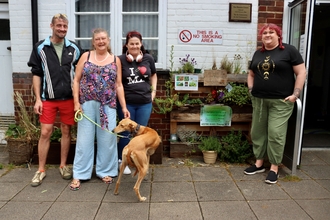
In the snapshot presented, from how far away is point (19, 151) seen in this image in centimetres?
446

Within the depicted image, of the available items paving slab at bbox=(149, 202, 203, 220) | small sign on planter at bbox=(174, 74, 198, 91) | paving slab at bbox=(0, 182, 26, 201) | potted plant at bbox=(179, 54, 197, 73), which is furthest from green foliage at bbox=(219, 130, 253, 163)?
paving slab at bbox=(0, 182, 26, 201)

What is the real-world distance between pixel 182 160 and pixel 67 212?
6.76ft

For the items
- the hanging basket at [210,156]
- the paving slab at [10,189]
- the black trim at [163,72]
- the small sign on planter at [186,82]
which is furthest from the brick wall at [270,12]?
the paving slab at [10,189]

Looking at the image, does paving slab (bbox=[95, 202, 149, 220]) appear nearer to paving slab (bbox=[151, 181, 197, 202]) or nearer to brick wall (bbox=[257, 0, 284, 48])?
paving slab (bbox=[151, 181, 197, 202])

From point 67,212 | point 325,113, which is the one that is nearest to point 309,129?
point 325,113

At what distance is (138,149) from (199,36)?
2.37 metres

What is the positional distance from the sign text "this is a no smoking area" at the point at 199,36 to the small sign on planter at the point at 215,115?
41.1 inches

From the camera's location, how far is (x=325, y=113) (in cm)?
798

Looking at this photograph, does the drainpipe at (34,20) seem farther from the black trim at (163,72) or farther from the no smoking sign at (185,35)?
the no smoking sign at (185,35)

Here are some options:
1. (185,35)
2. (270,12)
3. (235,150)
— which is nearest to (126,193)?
(235,150)

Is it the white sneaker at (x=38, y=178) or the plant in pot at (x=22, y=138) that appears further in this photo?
the plant in pot at (x=22, y=138)

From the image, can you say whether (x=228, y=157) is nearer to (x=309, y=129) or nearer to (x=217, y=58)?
(x=217, y=58)

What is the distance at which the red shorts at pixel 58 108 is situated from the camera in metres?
3.76

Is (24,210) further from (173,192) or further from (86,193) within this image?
(173,192)
